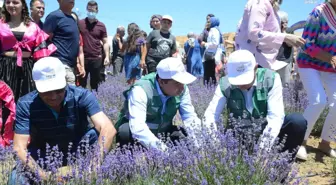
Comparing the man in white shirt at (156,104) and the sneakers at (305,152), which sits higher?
the man in white shirt at (156,104)

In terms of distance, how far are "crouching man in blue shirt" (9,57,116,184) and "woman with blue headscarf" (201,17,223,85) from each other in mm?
4663

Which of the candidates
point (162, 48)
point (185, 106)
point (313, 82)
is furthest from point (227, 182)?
point (162, 48)

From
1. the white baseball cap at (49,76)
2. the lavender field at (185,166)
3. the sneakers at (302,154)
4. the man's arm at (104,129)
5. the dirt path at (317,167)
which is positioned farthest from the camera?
the sneakers at (302,154)

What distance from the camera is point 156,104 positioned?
3176mm

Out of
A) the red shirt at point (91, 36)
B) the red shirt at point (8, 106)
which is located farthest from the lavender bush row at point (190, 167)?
the red shirt at point (91, 36)

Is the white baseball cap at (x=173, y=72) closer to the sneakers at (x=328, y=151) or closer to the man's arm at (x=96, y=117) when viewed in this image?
the man's arm at (x=96, y=117)

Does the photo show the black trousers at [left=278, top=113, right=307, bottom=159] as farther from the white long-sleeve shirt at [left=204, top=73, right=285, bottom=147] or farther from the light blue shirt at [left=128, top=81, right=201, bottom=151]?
the light blue shirt at [left=128, top=81, right=201, bottom=151]

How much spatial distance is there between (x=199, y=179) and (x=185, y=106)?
3.97ft

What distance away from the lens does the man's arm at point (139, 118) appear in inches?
117

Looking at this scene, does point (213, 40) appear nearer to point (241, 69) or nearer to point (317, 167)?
point (317, 167)

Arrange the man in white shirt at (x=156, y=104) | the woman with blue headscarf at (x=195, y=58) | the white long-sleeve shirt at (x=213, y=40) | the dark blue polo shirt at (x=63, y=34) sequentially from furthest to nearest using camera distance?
the woman with blue headscarf at (x=195, y=58) → the white long-sleeve shirt at (x=213, y=40) → the dark blue polo shirt at (x=63, y=34) → the man in white shirt at (x=156, y=104)

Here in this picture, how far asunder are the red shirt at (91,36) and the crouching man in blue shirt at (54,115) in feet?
10.2

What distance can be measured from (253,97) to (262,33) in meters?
0.80

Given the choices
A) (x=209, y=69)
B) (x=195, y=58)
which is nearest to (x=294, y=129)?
(x=209, y=69)
